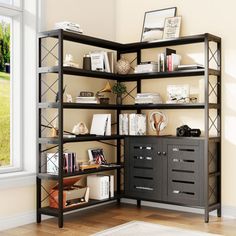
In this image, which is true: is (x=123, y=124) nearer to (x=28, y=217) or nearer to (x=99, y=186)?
(x=99, y=186)

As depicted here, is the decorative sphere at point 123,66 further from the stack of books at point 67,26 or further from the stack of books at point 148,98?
the stack of books at point 67,26

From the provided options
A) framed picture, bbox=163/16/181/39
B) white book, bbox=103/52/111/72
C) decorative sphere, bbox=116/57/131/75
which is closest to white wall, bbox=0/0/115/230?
white book, bbox=103/52/111/72

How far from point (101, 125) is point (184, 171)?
1027 mm

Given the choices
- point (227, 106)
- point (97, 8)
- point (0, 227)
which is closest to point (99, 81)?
point (97, 8)

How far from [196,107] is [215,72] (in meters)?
0.42

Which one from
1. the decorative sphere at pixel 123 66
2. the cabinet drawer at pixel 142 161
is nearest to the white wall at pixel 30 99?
the decorative sphere at pixel 123 66

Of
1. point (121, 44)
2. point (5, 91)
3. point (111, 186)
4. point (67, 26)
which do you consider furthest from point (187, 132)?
point (5, 91)

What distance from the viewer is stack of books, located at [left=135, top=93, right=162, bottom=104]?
4.93 metres

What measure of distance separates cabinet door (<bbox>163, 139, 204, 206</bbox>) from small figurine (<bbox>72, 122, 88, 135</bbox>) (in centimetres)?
86

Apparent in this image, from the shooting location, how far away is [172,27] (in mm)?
5008

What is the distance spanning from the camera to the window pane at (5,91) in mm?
4457

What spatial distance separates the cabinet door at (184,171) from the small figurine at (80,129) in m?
0.86

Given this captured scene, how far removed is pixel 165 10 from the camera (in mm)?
5113

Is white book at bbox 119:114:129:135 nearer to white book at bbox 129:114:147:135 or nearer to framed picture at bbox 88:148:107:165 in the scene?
white book at bbox 129:114:147:135
